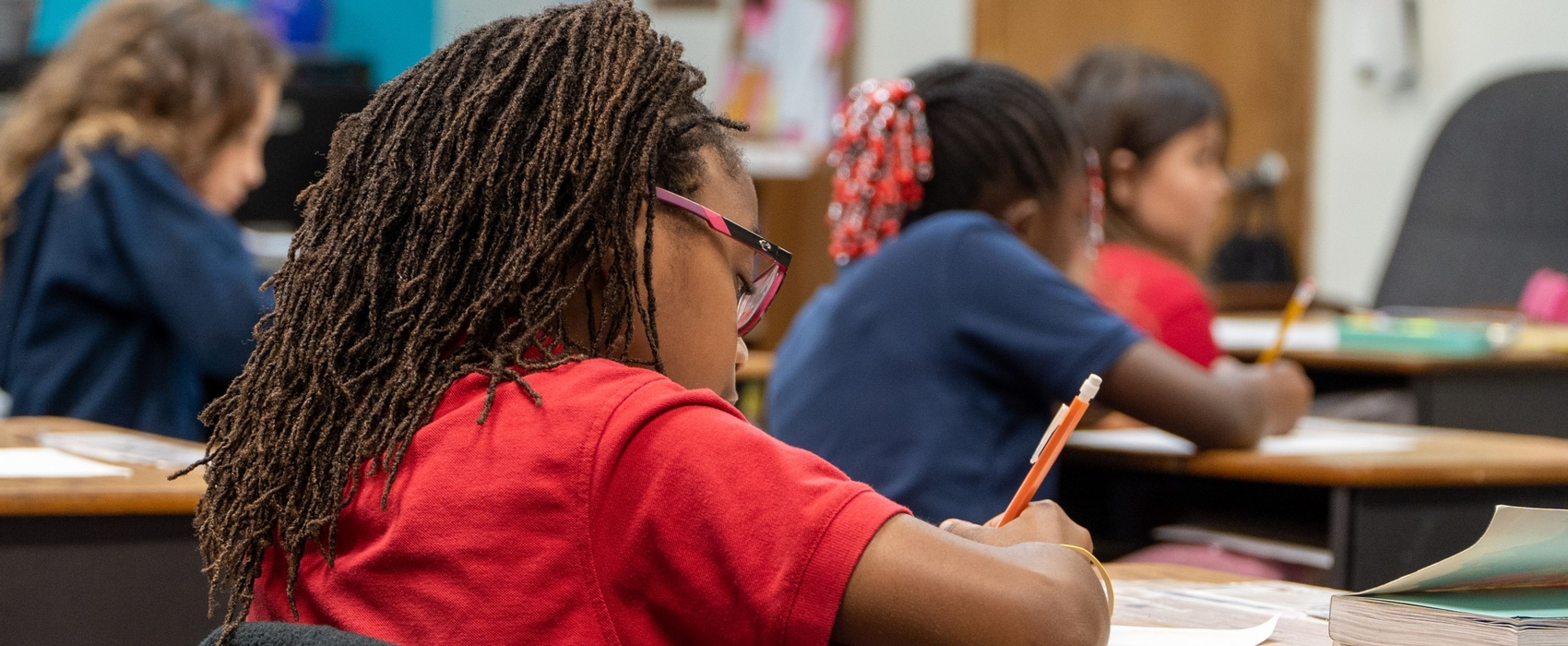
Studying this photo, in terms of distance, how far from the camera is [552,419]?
2.85 feet

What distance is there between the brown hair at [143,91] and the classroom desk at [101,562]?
1.21m

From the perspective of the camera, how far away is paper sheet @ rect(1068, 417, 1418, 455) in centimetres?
208

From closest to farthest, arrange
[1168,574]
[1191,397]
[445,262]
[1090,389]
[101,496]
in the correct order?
[445,262] → [1090,389] → [1168,574] → [101,496] → [1191,397]

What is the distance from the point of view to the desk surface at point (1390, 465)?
6.15 feet

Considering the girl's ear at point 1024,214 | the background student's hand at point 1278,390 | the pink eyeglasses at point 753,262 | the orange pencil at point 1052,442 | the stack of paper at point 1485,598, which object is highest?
the pink eyeglasses at point 753,262

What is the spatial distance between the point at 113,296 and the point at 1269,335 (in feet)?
7.06

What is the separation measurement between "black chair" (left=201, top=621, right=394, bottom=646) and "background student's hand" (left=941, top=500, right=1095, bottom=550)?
41 centimetres

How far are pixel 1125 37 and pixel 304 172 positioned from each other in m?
2.78

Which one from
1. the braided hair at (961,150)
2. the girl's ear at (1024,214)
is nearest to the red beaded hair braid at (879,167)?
the braided hair at (961,150)

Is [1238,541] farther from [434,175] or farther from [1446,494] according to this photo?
[434,175]

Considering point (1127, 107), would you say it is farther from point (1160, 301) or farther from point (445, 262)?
point (445, 262)

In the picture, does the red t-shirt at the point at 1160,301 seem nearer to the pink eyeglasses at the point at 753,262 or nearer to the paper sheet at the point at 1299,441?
the paper sheet at the point at 1299,441

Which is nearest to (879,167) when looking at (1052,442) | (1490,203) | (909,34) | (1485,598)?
(1052,442)

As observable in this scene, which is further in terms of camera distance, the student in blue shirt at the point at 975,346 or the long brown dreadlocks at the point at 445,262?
the student in blue shirt at the point at 975,346
